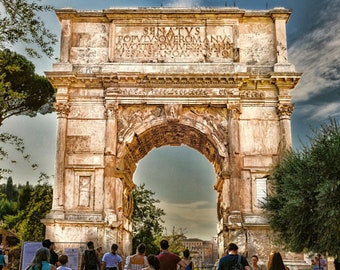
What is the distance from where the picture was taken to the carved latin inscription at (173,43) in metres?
A: 19.4

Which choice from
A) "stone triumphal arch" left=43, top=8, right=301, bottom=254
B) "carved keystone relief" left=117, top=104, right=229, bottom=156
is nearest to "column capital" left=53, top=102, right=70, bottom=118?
"stone triumphal arch" left=43, top=8, right=301, bottom=254

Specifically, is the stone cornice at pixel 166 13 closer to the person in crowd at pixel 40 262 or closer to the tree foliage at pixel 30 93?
the tree foliage at pixel 30 93

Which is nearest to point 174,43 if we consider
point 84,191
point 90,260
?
point 84,191

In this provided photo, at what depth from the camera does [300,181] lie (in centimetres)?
1321

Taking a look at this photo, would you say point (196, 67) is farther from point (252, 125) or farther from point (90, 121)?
point (90, 121)

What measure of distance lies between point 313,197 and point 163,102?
7488mm

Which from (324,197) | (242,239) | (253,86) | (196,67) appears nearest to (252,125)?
(253,86)

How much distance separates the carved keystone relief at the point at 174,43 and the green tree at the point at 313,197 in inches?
256

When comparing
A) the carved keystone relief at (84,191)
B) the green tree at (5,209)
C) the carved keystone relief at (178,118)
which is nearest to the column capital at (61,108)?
the carved keystone relief at (178,118)

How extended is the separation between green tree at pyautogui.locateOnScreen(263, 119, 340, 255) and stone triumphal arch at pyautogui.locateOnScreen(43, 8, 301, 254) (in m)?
3.90

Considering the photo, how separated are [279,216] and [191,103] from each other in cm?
598

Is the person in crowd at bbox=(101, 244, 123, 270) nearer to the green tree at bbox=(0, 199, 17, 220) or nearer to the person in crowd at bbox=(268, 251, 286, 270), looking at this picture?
the person in crowd at bbox=(268, 251, 286, 270)

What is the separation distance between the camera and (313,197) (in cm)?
1302

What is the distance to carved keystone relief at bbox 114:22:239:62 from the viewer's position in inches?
762
